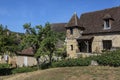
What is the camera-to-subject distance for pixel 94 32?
3972 centimetres

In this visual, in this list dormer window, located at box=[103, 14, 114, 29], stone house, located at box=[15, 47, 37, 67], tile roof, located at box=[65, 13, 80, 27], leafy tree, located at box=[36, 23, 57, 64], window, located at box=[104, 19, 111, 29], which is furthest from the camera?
stone house, located at box=[15, 47, 37, 67]

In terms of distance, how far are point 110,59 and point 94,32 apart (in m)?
12.5

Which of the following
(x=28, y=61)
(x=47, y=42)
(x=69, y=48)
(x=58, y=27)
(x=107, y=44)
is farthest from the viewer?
(x=58, y=27)

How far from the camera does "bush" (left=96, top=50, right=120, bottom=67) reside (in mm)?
27234

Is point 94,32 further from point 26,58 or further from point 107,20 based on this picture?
point 26,58

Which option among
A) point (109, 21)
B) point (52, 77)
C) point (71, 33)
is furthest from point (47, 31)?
point (52, 77)

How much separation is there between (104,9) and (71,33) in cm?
706

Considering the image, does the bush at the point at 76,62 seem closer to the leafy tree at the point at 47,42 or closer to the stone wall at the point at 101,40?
the leafy tree at the point at 47,42

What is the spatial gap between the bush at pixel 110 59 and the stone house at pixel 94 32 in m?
8.39

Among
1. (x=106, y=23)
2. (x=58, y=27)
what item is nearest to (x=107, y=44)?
(x=106, y=23)

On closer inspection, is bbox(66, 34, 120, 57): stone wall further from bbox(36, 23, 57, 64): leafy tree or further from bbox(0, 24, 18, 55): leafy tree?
bbox(0, 24, 18, 55): leafy tree

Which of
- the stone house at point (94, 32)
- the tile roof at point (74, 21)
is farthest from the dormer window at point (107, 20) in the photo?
the tile roof at point (74, 21)

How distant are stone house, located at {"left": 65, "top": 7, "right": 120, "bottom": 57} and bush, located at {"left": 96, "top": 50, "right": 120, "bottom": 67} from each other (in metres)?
8.39

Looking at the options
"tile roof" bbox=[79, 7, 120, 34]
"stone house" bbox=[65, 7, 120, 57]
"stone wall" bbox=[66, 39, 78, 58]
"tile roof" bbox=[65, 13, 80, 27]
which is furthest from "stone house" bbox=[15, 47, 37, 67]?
"tile roof" bbox=[79, 7, 120, 34]
